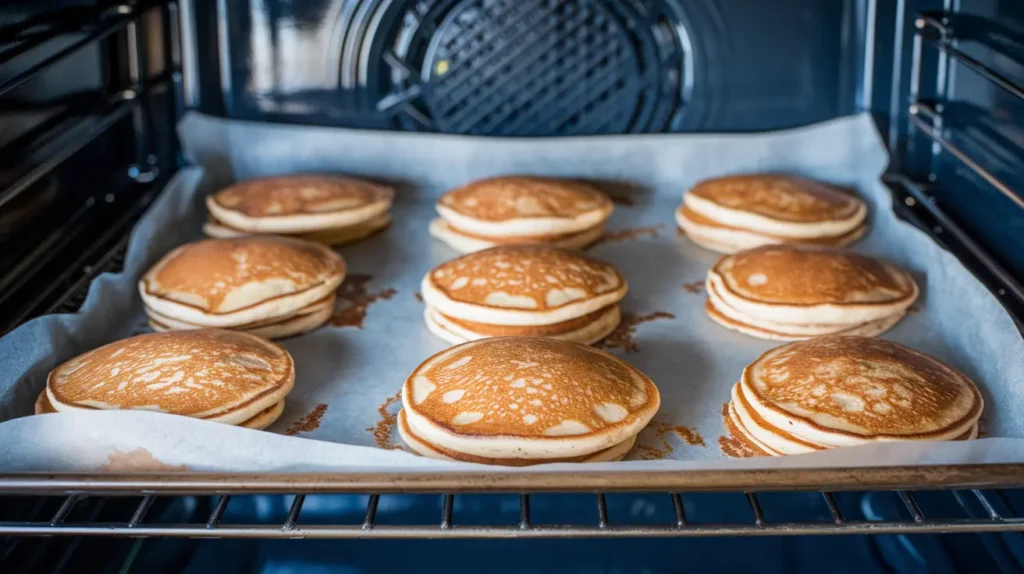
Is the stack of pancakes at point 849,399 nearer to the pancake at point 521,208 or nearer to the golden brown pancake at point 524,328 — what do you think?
the golden brown pancake at point 524,328

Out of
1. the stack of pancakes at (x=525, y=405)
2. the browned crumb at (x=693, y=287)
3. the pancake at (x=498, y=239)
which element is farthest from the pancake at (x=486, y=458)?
the pancake at (x=498, y=239)

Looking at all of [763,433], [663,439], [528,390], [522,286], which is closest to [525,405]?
[528,390]

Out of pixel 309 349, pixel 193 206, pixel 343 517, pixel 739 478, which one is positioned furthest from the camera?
pixel 193 206

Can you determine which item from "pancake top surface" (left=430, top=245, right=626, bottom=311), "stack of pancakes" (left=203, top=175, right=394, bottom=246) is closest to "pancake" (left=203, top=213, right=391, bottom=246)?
"stack of pancakes" (left=203, top=175, right=394, bottom=246)

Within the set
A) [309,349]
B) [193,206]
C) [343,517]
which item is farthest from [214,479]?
[193,206]

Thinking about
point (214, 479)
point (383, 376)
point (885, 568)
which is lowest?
point (885, 568)

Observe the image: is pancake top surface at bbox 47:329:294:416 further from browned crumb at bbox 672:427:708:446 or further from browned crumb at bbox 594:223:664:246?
browned crumb at bbox 594:223:664:246

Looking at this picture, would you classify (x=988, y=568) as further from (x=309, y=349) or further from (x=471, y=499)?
(x=309, y=349)
